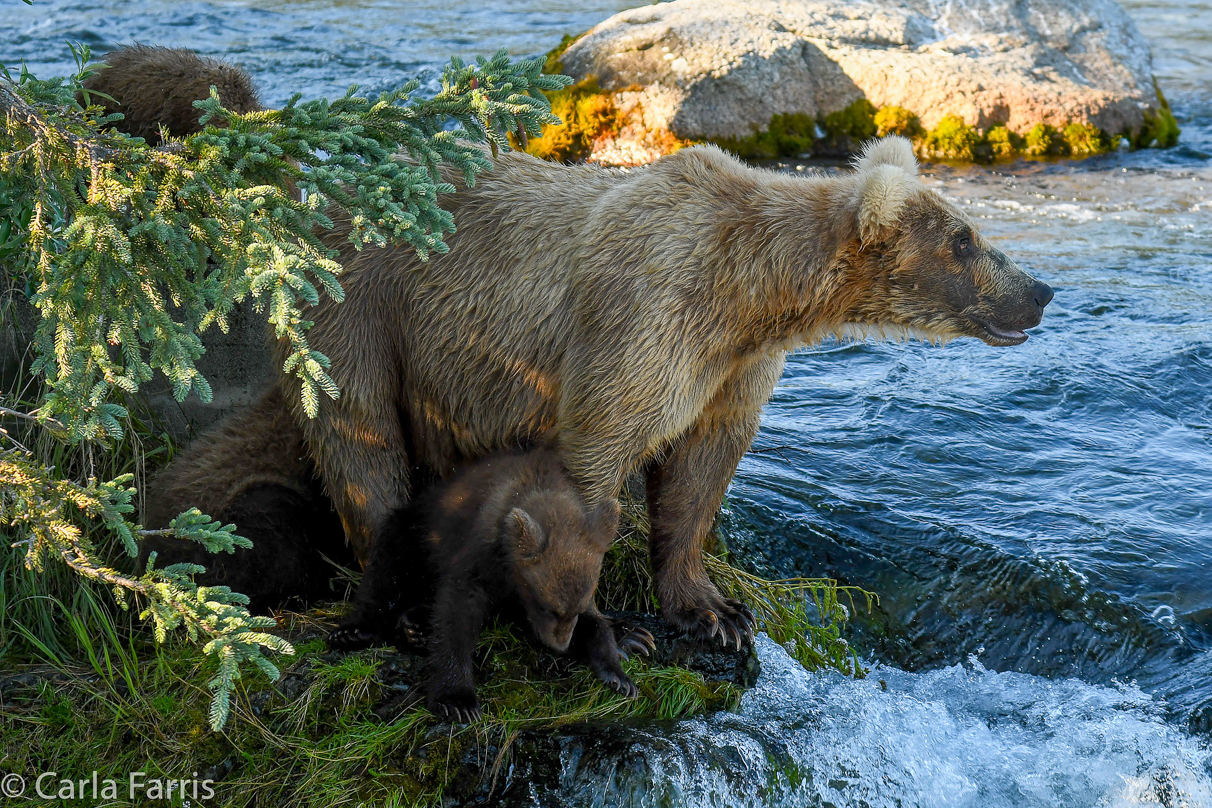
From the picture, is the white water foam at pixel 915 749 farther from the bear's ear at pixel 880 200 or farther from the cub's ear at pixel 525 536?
the bear's ear at pixel 880 200

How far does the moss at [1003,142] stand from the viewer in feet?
45.0

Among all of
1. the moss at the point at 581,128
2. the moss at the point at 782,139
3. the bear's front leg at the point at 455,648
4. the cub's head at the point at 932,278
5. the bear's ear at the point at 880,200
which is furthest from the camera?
the moss at the point at 782,139

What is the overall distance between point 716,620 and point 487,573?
1.31 m

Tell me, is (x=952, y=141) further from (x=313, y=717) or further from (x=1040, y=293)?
(x=313, y=717)

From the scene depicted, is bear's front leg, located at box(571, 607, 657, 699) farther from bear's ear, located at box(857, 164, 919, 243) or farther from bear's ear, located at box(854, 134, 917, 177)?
bear's ear, located at box(854, 134, 917, 177)

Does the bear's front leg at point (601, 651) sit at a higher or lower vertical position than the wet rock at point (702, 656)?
higher

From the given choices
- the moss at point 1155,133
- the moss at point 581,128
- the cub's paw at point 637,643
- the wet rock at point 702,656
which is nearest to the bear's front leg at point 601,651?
the cub's paw at point 637,643

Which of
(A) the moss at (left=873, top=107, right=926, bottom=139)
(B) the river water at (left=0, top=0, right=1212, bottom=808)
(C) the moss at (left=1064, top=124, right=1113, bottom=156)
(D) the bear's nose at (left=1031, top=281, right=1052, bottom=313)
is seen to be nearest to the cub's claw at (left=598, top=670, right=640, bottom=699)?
(B) the river water at (left=0, top=0, right=1212, bottom=808)

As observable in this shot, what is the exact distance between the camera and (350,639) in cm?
514

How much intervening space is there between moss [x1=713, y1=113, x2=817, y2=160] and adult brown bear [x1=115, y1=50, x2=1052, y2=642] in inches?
315

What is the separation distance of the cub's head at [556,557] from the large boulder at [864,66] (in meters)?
8.80

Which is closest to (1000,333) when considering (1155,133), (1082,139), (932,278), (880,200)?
(932,278)

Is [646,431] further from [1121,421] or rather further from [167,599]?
[1121,421]

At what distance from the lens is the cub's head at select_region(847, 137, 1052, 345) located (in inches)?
199
